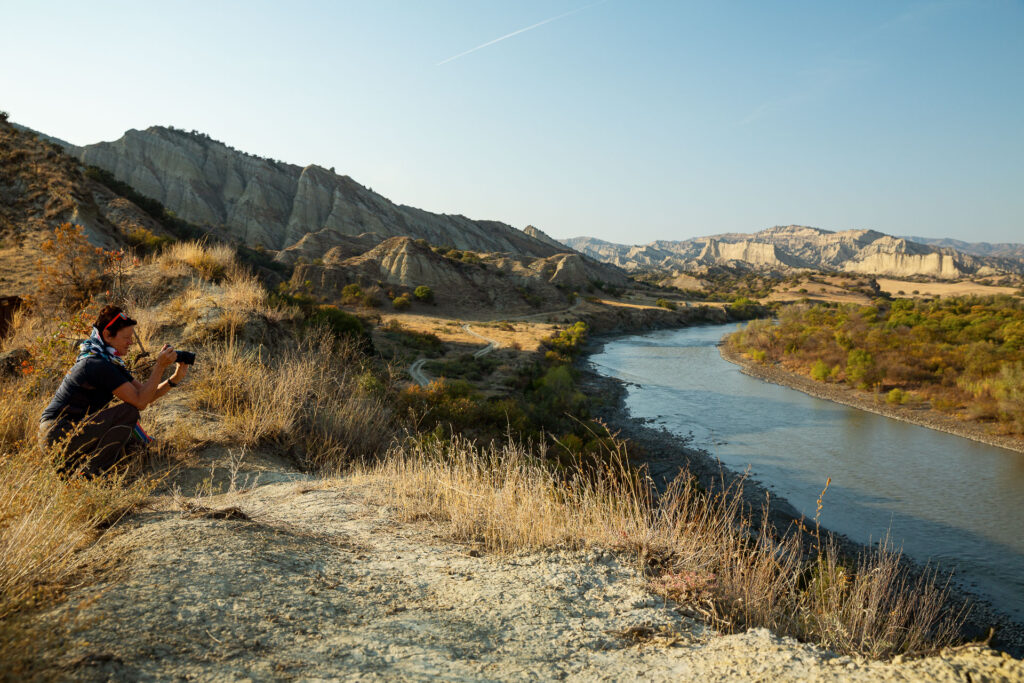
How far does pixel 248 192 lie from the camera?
71188 mm

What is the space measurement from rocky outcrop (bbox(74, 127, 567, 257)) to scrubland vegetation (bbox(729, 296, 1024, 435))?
46024 millimetres

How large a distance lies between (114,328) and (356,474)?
2.70m

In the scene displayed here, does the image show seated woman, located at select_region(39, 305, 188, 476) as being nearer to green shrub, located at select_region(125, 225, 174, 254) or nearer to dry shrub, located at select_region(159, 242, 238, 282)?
dry shrub, located at select_region(159, 242, 238, 282)

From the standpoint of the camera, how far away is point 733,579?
11.4 feet

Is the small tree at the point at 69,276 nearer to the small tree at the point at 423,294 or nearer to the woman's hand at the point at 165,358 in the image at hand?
the woman's hand at the point at 165,358

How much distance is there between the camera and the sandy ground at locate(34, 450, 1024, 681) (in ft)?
7.33

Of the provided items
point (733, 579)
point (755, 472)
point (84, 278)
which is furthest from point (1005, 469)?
point (84, 278)

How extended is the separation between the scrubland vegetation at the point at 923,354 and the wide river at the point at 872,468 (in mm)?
2715

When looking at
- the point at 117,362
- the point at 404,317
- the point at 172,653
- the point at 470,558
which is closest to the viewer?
the point at 172,653

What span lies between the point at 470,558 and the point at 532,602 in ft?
2.36

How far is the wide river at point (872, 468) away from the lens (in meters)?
11.5

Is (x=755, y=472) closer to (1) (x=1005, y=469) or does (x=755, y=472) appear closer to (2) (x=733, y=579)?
(1) (x=1005, y=469)

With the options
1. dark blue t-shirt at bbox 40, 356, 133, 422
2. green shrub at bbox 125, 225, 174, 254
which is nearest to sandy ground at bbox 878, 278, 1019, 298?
green shrub at bbox 125, 225, 174, 254

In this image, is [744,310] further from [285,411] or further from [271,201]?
[285,411]
